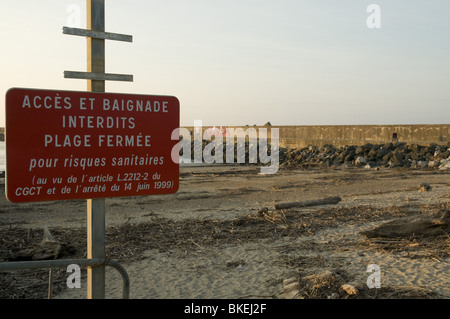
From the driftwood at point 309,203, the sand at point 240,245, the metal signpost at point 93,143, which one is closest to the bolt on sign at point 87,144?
the metal signpost at point 93,143

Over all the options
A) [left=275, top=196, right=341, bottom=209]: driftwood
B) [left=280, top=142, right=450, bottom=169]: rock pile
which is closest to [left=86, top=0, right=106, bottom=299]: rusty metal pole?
[left=275, top=196, right=341, bottom=209]: driftwood

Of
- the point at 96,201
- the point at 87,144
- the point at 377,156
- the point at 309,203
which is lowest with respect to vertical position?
the point at 309,203

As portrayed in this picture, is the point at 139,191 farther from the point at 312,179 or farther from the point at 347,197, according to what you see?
the point at 312,179

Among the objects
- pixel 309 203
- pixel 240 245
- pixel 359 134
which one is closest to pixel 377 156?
pixel 359 134

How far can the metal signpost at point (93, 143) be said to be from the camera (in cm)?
309

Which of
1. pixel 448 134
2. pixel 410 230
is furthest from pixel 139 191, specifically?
pixel 448 134

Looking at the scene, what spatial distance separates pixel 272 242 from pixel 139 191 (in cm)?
490

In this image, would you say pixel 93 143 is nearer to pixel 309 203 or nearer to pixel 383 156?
pixel 309 203

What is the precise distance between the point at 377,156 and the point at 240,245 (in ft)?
67.3

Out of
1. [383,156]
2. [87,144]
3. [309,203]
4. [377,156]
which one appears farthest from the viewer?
[377,156]

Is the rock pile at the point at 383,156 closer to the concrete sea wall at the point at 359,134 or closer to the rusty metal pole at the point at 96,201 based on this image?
the concrete sea wall at the point at 359,134

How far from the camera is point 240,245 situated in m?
7.93

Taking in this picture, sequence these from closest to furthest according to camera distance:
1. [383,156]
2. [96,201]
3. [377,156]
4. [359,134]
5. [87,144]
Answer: [87,144], [96,201], [383,156], [377,156], [359,134]

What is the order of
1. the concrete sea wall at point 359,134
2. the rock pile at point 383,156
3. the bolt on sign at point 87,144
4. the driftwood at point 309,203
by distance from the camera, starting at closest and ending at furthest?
the bolt on sign at point 87,144, the driftwood at point 309,203, the rock pile at point 383,156, the concrete sea wall at point 359,134
